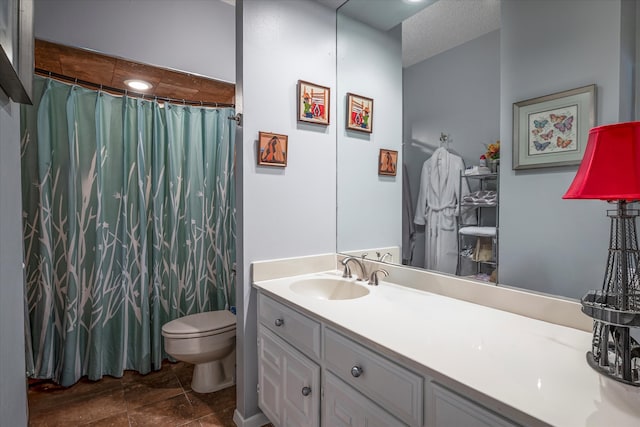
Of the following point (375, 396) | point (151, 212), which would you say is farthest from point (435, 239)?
point (151, 212)

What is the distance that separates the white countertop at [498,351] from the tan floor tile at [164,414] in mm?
1080

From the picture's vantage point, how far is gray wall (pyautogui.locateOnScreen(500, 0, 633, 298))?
0.97 metres

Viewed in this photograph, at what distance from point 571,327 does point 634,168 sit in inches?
23.0

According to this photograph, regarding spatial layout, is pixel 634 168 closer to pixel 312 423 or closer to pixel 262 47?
pixel 312 423

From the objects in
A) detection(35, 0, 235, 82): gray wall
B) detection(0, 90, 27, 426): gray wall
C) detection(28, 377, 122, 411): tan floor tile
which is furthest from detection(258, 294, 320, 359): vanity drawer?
detection(35, 0, 235, 82): gray wall

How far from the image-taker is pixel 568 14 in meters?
1.05

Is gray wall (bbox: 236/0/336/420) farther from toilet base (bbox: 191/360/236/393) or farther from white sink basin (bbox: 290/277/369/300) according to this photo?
toilet base (bbox: 191/360/236/393)

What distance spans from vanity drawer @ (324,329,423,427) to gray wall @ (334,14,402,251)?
2.50 feet

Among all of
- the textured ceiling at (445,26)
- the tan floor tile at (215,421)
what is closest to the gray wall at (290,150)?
the tan floor tile at (215,421)

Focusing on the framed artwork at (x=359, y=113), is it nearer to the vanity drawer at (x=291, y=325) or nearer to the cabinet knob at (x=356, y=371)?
the vanity drawer at (x=291, y=325)

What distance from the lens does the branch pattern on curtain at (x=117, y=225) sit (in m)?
2.02

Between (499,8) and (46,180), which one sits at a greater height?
(499,8)

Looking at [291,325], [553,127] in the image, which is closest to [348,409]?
[291,325]

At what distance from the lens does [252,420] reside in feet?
5.65
